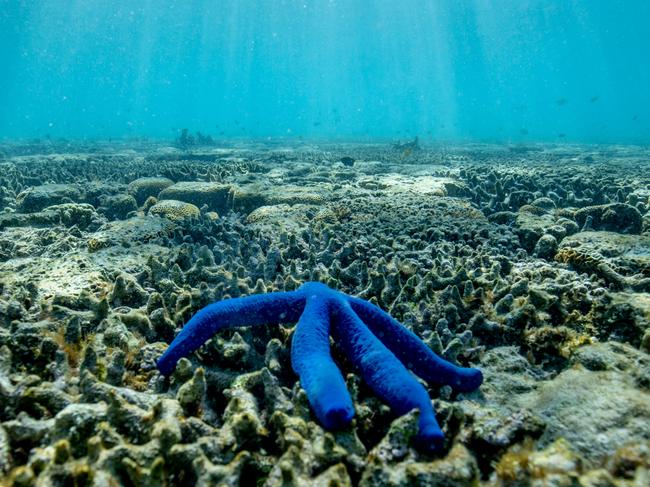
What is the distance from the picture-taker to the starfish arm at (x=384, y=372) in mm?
1872

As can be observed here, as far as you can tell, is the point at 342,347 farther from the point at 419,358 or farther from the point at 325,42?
the point at 325,42

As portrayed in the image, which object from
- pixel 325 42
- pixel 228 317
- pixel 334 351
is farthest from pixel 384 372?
pixel 325 42

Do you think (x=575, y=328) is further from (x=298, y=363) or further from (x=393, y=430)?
(x=298, y=363)

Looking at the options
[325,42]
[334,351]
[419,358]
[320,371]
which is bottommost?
[334,351]

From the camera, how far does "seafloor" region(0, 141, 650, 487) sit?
5.86 ft

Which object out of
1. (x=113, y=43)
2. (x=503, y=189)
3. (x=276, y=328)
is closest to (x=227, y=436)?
(x=276, y=328)

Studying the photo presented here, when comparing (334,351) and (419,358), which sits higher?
(419,358)

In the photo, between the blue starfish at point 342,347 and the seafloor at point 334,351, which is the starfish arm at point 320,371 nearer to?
the blue starfish at point 342,347

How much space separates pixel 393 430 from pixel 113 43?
18905cm

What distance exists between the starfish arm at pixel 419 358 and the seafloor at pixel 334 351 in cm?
16

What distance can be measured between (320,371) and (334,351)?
2.54 feet

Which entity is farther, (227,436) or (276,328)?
(276,328)

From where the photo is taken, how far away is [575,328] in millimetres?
3609

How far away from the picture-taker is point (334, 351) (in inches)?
109
